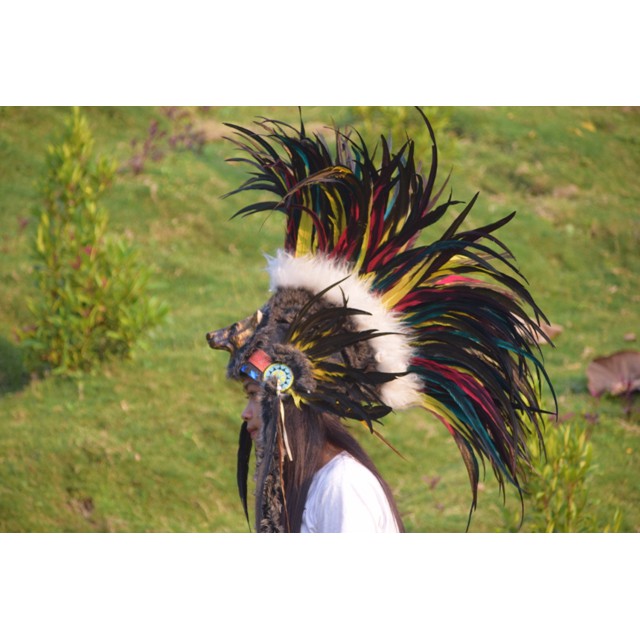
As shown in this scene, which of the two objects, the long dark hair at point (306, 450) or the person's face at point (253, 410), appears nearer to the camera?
the long dark hair at point (306, 450)

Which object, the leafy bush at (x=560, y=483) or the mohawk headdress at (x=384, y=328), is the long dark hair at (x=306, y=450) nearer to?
the mohawk headdress at (x=384, y=328)

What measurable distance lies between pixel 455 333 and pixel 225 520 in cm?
270

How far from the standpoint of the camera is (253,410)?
9.56 ft

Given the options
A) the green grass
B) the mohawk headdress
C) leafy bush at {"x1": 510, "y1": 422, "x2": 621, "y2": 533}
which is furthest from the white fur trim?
the green grass

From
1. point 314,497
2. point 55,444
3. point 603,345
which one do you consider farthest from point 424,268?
point 603,345

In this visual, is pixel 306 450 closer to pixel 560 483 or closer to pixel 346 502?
pixel 346 502

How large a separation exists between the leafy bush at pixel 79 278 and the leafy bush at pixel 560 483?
2.34 metres

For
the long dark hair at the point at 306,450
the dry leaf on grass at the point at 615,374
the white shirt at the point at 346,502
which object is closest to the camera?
the white shirt at the point at 346,502

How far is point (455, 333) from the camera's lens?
289 cm

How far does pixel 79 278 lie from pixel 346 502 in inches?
130

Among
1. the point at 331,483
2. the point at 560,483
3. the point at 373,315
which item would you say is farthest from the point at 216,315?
the point at 331,483

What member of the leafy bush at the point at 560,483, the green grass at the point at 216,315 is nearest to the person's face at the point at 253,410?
the leafy bush at the point at 560,483

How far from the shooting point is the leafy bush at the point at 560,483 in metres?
4.61

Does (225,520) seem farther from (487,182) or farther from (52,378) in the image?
(487,182)
